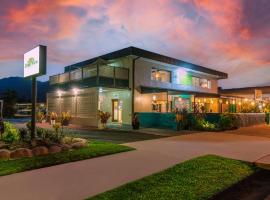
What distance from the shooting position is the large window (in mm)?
32125

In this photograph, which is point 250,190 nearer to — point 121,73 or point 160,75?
point 121,73

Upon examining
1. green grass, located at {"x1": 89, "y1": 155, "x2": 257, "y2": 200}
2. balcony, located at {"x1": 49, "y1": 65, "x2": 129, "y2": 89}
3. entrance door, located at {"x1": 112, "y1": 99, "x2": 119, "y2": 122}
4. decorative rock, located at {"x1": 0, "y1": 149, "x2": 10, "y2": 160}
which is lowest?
green grass, located at {"x1": 89, "y1": 155, "x2": 257, "y2": 200}

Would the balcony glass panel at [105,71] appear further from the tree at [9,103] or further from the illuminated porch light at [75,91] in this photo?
the tree at [9,103]

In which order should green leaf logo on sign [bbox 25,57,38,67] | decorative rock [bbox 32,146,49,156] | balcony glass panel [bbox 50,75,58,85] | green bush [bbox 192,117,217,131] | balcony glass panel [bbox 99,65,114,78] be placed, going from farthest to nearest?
balcony glass panel [bbox 50,75,58,85]
balcony glass panel [bbox 99,65,114,78]
green bush [bbox 192,117,217,131]
green leaf logo on sign [bbox 25,57,38,67]
decorative rock [bbox 32,146,49,156]

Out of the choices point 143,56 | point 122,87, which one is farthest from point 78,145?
point 143,56

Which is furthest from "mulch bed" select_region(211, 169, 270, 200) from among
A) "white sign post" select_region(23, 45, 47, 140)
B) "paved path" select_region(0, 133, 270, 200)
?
"white sign post" select_region(23, 45, 47, 140)

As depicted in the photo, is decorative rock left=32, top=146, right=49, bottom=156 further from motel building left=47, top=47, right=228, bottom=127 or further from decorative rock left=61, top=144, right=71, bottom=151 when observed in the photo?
motel building left=47, top=47, right=228, bottom=127

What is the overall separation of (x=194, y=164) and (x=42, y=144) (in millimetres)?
5332

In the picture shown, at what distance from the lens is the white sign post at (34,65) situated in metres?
10.8

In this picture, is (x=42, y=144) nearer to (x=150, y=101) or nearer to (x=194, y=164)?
(x=194, y=164)

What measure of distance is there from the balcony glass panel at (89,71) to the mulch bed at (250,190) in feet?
55.1

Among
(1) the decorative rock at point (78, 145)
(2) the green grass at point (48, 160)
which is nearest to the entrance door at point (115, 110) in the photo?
(1) the decorative rock at point (78, 145)

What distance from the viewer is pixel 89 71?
2352cm

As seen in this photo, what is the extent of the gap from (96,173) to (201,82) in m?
28.5
